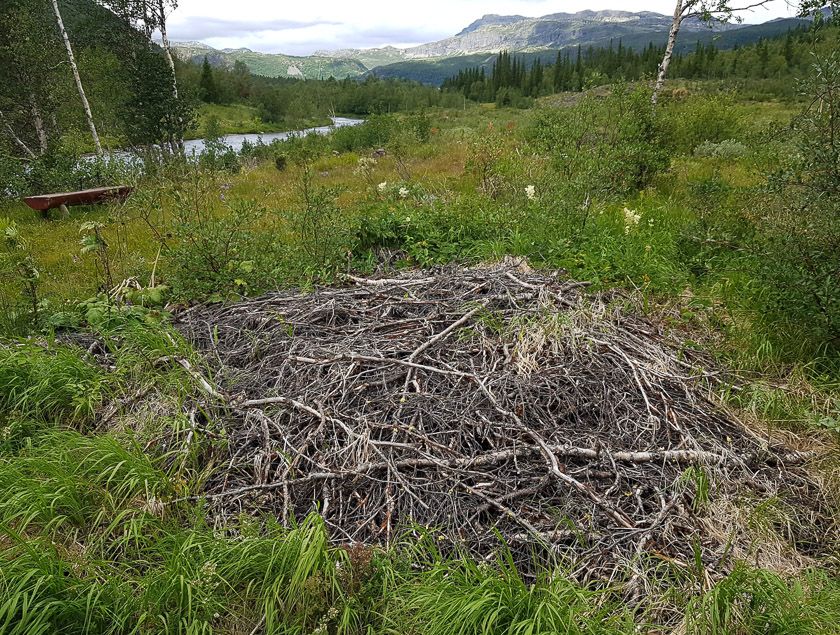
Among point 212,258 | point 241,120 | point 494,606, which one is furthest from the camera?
point 241,120

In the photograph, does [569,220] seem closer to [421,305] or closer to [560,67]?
[421,305]

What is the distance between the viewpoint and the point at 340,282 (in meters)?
4.73

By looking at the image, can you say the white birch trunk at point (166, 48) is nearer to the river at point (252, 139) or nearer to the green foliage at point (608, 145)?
the river at point (252, 139)

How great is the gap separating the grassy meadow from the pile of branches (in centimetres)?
17

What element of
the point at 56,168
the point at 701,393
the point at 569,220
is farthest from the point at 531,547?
the point at 56,168

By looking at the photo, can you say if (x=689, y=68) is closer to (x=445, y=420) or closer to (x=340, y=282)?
(x=340, y=282)

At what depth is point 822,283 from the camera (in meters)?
3.10

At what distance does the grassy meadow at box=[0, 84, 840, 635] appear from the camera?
5.98 feet

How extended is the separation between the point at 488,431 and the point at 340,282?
103 inches

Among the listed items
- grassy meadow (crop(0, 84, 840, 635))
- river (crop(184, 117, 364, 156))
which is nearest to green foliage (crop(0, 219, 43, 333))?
grassy meadow (crop(0, 84, 840, 635))

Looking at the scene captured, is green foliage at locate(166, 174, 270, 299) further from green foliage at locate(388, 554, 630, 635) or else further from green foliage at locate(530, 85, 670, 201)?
green foliage at locate(530, 85, 670, 201)

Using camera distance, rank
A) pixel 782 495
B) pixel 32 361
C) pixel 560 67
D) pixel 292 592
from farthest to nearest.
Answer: pixel 560 67, pixel 32 361, pixel 782 495, pixel 292 592

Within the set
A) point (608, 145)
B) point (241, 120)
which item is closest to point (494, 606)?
point (608, 145)

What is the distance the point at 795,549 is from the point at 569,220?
3856mm
